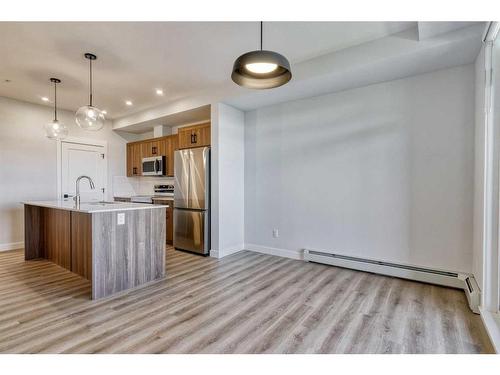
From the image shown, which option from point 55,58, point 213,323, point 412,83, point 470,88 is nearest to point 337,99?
point 412,83

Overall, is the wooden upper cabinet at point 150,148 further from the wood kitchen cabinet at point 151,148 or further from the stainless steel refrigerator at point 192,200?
the stainless steel refrigerator at point 192,200

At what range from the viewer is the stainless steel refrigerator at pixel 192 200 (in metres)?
4.21

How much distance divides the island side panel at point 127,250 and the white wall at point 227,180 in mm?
1087

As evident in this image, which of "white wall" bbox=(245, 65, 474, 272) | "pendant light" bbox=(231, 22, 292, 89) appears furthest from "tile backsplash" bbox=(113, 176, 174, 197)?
"pendant light" bbox=(231, 22, 292, 89)

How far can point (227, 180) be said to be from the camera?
422 cm

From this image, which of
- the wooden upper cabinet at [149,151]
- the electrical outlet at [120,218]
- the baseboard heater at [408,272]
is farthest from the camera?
the wooden upper cabinet at [149,151]

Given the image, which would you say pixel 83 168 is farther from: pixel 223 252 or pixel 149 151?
pixel 223 252

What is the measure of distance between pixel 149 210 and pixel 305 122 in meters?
2.56

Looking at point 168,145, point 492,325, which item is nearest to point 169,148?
point 168,145

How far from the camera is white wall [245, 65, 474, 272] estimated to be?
9.36 feet

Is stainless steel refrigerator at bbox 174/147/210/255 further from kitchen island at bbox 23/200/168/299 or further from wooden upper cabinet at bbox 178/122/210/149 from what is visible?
kitchen island at bbox 23/200/168/299

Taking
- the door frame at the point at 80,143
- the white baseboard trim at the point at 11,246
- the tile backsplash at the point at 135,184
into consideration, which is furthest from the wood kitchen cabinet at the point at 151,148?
the white baseboard trim at the point at 11,246

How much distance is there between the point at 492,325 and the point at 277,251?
2.65 metres
